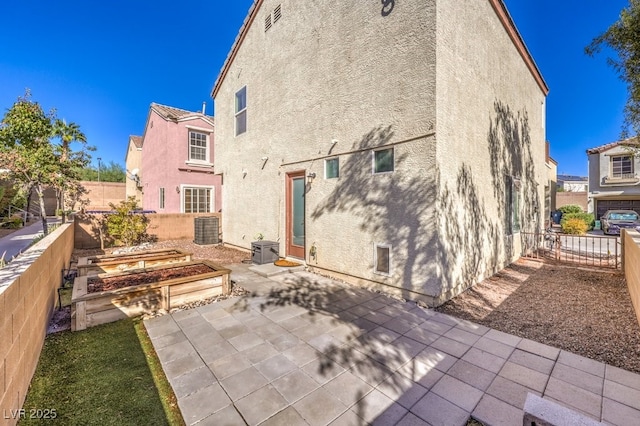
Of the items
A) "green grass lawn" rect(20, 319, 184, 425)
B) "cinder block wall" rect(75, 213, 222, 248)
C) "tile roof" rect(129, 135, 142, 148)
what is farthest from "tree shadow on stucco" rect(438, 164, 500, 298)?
"tile roof" rect(129, 135, 142, 148)

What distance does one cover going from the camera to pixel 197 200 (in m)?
16.5

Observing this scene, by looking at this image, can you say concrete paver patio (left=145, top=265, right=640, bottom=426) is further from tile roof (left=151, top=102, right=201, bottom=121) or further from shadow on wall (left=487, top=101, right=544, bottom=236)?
tile roof (left=151, top=102, right=201, bottom=121)

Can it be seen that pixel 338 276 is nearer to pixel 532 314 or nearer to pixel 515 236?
pixel 532 314

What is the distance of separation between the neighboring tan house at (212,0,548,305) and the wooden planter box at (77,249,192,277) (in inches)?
118

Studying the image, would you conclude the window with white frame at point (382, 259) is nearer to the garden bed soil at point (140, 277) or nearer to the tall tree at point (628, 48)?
the garden bed soil at point (140, 277)

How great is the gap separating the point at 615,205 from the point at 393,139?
2558 cm

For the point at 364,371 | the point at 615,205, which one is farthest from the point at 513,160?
the point at 615,205

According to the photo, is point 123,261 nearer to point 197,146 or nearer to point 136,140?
point 197,146

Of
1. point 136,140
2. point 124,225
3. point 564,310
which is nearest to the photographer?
point 564,310

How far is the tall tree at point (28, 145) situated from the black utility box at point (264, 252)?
20.2 ft

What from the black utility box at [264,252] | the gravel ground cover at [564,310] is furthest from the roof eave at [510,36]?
the black utility box at [264,252]

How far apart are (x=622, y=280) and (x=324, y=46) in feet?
32.1

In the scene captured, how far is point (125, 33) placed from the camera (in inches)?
594

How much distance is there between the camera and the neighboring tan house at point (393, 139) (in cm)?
536
